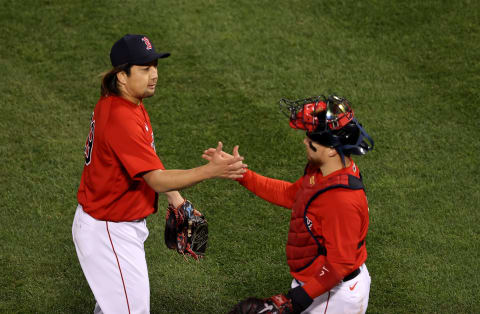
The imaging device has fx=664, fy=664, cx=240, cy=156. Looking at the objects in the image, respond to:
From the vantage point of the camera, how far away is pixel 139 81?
4219mm

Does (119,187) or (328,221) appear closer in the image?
(328,221)

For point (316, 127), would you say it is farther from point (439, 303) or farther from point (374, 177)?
point (374, 177)

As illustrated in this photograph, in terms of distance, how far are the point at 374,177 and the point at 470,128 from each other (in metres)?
1.51

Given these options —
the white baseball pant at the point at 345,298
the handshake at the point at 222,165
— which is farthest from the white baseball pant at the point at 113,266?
the white baseball pant at the point at 345,298

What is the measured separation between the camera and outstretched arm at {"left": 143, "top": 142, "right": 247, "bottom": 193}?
13.0ft

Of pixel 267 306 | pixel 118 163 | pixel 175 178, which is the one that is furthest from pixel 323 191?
pixel 118 163

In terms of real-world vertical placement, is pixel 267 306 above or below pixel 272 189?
below

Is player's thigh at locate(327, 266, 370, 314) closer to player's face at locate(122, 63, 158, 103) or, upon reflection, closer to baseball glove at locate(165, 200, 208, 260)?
baseball glove at locate(165, 200, 208, 260)

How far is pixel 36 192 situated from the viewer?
679 cm

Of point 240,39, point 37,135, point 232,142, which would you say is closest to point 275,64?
point 240,39

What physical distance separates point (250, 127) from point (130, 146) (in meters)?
3.69

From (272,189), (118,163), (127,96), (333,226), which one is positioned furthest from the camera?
(272,189)

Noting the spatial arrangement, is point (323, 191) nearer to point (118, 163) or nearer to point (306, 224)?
point (306, 224)

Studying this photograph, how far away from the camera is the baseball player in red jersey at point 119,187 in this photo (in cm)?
408
